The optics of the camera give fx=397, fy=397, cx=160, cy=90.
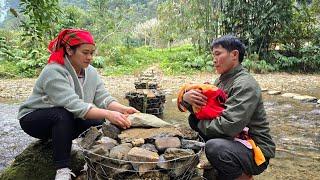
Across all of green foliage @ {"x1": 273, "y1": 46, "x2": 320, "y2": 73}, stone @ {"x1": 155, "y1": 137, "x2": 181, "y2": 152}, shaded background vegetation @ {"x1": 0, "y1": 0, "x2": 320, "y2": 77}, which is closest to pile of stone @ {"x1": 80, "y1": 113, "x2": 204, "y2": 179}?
stone @ {"x1": 155, "y1": 137, "x2": 181, "y2": 152}

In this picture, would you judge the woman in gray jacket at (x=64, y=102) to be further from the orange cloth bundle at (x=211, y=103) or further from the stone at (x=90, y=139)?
the orange cloth bundle at (x=211, y=103)

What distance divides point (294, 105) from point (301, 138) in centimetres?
295

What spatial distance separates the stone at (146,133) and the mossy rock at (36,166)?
558 millimetres

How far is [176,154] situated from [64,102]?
94 centimetres

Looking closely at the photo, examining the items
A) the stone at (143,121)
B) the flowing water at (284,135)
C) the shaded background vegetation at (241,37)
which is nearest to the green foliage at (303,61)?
the shaded background vegetation at (241,37)

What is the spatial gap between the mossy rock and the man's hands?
1090mm

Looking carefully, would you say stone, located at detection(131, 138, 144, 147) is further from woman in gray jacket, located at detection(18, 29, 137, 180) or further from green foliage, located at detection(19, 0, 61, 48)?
green foliage, located at detection(19, 0, 61, 48)

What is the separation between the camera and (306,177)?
4133mm

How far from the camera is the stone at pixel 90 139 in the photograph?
2938mm

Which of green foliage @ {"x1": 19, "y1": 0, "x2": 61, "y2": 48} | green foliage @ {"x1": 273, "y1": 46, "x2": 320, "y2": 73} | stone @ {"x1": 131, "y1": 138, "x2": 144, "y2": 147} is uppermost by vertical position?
green foliage @ {"x1": 19, "y1": 0, "x2": 61, "y2": 48}

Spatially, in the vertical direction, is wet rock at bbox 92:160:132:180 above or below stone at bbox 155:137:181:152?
below

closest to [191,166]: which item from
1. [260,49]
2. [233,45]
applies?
[233,45]

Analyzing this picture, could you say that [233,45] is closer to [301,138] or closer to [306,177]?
[306,177]

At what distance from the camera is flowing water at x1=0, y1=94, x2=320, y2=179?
4418 mm
